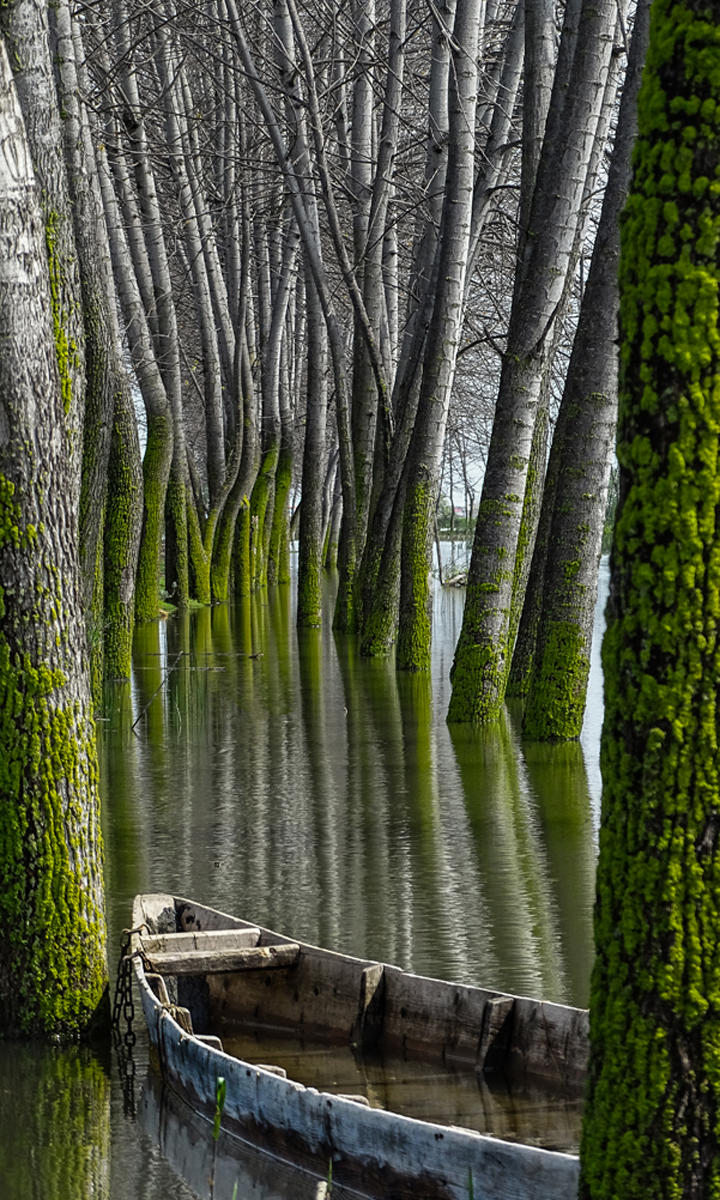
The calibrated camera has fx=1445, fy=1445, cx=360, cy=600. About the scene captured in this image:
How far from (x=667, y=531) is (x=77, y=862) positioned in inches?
127

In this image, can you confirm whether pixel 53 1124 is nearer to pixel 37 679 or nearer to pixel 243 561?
pixel 37 679

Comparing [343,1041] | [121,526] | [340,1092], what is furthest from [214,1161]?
[121,526]

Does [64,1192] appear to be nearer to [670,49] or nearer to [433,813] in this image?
[670,49]

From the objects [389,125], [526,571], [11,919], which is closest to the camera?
[11,919]

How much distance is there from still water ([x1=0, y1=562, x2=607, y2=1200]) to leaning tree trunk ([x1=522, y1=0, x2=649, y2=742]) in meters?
0.48

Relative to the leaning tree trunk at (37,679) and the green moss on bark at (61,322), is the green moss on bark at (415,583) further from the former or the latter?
the leaning tree trunk at (37,679)

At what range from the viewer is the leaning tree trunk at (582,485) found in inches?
420

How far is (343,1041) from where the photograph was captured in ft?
17.8

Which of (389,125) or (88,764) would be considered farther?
(389,125)

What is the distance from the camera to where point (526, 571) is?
51.8 feet

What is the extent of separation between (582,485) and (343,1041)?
6.39 meters

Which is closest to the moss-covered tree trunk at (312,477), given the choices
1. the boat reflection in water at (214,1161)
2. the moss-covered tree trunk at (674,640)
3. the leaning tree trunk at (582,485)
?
the leaning tree trunk at (582,485)

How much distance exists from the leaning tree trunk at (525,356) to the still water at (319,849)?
2.11 feet

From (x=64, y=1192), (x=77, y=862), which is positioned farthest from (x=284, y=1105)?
(x=77, y=862)
